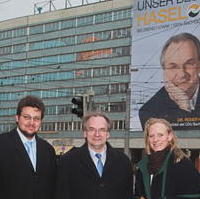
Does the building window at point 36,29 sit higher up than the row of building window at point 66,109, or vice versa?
the building window at point 36,29

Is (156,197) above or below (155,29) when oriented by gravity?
below

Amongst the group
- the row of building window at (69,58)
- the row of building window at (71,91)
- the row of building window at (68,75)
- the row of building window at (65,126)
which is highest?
the row of building window at (69,58)

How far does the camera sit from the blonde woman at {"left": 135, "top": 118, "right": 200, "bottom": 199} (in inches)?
195

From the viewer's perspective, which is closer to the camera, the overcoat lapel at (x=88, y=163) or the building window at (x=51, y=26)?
the overcoat lapel at (x=88, y=163)

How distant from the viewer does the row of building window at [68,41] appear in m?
75.2

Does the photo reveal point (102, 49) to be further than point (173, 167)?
Yes

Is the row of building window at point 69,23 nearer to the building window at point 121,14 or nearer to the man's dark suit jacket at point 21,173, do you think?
the building window at point 121,14

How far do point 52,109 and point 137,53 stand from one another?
2169 cm

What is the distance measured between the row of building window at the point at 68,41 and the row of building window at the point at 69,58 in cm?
153

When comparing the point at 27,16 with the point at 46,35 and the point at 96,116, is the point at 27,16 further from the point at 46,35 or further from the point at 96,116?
the point at 96,116

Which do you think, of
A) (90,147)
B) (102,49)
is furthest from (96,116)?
(102,49)

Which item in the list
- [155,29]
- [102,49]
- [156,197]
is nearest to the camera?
[156,197]

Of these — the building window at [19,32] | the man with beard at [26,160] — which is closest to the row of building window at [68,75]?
the building window at [19,32]

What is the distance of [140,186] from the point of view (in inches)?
203
